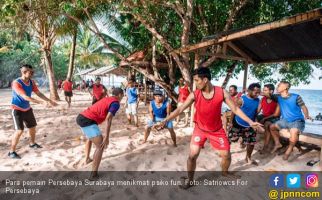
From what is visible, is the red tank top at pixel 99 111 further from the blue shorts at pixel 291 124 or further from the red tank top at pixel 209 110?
the blue shorts at pixel 291 124

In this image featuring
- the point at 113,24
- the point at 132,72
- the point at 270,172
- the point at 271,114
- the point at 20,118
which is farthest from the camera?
the point at 132,72

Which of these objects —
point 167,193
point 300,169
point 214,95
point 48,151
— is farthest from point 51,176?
point 300,169

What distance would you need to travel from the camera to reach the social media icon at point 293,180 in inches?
155

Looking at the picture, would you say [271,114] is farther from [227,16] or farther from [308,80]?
[308,80]

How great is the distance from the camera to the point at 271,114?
5.93m

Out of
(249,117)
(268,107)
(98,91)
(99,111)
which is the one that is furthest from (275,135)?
(98,91)

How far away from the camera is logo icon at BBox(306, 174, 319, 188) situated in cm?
399

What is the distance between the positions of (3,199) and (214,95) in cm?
342

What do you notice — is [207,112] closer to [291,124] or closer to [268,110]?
[291,124]

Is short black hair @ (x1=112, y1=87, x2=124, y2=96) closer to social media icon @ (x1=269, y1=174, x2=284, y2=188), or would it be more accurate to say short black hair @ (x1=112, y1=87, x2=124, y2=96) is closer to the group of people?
the group of people

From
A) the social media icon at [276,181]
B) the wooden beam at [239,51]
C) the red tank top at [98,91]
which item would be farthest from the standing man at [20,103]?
the wooden beam at [239,51]

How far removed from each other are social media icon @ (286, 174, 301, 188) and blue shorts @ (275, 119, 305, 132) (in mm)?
1217

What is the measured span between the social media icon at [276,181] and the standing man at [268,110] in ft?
4.39

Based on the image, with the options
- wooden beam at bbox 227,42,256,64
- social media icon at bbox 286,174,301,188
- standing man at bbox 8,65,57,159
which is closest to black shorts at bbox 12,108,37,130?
standing man at bbox 8,65,57,159
